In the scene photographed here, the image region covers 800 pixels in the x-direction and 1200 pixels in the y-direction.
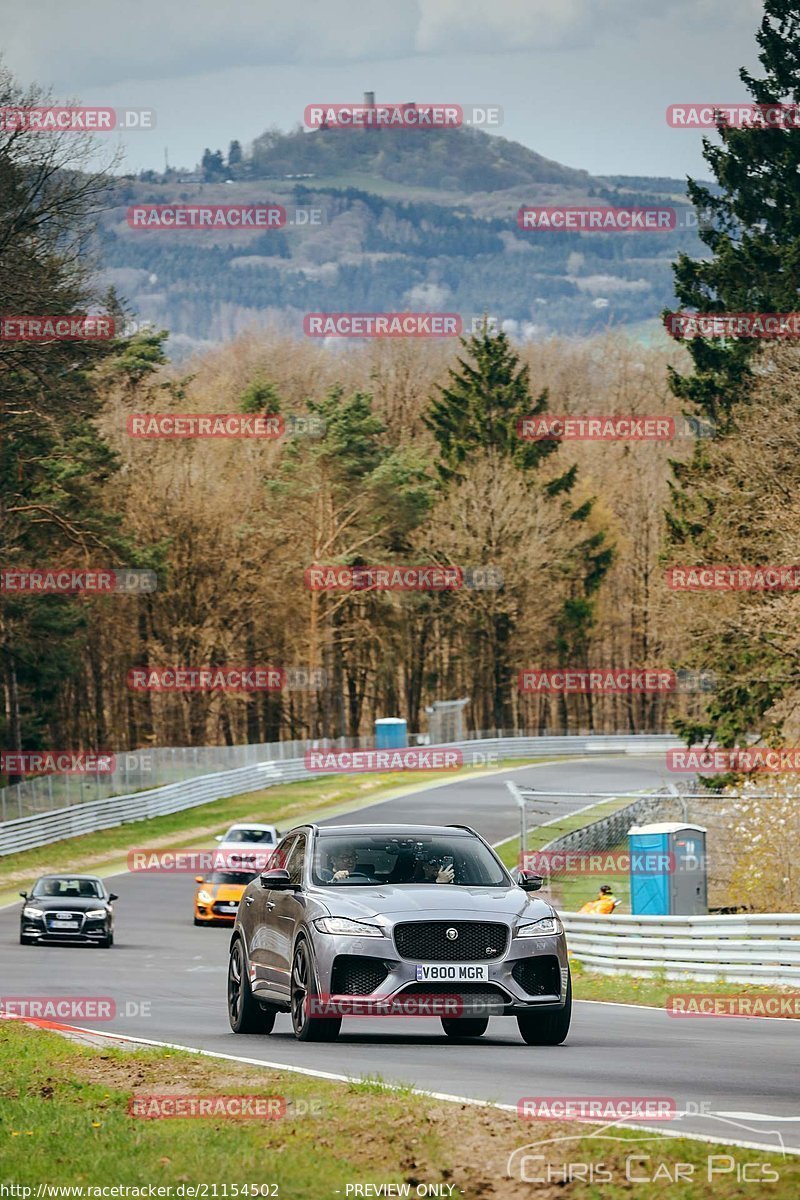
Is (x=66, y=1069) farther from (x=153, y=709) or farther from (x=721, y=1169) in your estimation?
(x=153, y=709)

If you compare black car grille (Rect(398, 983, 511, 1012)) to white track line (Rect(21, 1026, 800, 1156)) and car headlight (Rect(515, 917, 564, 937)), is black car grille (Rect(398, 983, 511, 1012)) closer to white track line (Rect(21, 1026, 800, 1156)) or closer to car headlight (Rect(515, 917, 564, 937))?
car headlight (Rect(515, 917, 564, 937))

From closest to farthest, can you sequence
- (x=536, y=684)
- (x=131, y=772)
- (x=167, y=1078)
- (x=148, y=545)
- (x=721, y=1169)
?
(x=721, y=1169) < (x=167, y=1078) < (x=131, y=772) < (x=148, y=545) < (x=536, y=684)

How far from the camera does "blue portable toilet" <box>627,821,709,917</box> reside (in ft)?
94.2

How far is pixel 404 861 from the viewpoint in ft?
47.7

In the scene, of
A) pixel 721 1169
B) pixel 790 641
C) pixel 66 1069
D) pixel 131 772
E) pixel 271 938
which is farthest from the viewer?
pixel 131 772

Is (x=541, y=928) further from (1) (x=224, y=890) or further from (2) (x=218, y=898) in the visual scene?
(1) (x=224, y=890)

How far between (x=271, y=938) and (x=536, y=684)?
87.3 metres

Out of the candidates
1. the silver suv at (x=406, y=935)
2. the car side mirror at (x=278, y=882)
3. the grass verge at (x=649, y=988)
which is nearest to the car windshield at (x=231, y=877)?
the grass verge at (x=649, y=988)

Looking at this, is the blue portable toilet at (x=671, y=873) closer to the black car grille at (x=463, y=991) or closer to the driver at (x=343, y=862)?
the driver at (x=343, y=862)

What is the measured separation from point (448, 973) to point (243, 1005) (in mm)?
2875

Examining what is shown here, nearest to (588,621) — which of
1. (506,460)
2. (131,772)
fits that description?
(506,460)

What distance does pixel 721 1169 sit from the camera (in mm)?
8102

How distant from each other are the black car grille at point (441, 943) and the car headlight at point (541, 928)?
0.22 meters

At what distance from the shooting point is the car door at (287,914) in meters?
14.3
